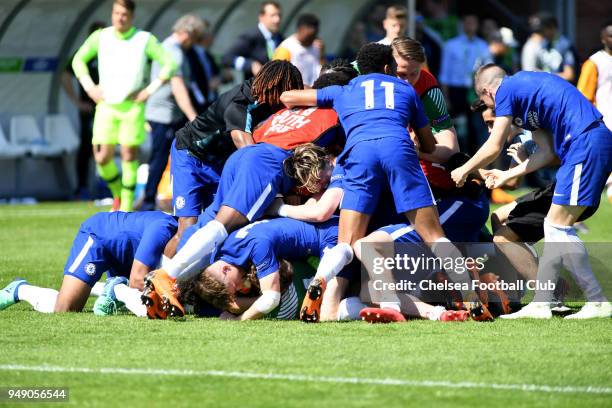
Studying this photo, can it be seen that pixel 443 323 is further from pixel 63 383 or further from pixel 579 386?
pixel 63 383

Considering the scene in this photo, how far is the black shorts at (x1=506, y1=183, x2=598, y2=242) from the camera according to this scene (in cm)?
908

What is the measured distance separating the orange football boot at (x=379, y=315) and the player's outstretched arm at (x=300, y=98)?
160 cm

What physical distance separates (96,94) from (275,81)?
6.36 metres

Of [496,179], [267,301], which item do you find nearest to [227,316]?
[267,301]

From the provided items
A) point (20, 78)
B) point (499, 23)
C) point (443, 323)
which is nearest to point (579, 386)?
point (443, 323)

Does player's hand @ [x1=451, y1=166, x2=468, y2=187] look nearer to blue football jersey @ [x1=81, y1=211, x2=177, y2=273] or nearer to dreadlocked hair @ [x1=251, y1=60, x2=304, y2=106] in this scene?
dreadlocked hair @ [x1=251, y1=60, x2=304, y2=106]

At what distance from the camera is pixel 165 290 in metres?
8.20

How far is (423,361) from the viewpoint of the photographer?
6633mm

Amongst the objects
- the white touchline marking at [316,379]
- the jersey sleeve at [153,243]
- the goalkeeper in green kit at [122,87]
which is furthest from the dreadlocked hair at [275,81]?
the goalkeeper in green kit at [122,87]

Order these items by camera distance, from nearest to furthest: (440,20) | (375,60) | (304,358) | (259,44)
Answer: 1. (304,358)
2. (375,60)
3. (259,44)
4. (440,20)

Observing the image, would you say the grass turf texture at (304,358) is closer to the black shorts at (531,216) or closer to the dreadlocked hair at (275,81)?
the black shorts at (531,216)

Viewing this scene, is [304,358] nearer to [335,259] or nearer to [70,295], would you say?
[335,259]
